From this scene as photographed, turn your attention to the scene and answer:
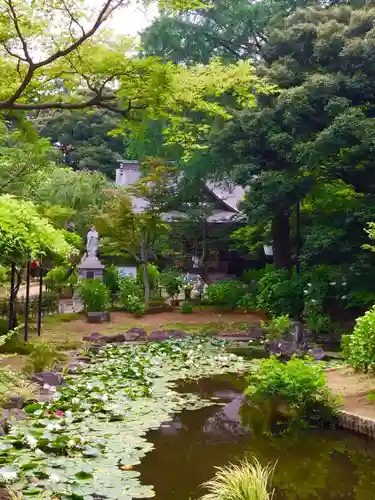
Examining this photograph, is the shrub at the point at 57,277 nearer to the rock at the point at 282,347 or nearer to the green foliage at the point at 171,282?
the green foliage at the point at 171,282

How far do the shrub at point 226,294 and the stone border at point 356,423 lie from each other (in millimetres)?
15650

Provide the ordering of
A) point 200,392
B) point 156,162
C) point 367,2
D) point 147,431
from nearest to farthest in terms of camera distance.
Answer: point 147,431 < point 200,392 < point 367,2 < point 156,162

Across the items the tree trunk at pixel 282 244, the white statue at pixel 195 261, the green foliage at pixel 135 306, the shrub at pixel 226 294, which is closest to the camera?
the green foliage at pixel 135 306

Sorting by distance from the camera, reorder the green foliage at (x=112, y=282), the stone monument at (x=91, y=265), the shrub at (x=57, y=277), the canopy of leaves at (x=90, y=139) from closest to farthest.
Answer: the shrub at (x=57, y=277) → the green foliage at (x=112, y=282) → the stone monument at (x=91, y=265) → the canopy of leaves at (x=90, y=139)

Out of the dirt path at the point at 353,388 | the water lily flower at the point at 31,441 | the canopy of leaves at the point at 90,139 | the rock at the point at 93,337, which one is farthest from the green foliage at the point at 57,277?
the water lily flower at the point at 31,441

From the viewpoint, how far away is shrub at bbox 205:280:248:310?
25.0 meters

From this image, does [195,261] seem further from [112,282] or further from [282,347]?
[282,347]

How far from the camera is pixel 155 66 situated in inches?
373

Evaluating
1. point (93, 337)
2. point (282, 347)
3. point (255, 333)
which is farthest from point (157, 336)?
point (282, 347)

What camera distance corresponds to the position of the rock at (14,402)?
8801mm

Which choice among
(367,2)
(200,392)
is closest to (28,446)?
(200,392)

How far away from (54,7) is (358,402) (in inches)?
311

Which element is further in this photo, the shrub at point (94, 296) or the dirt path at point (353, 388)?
the shrub at point (94, 296)

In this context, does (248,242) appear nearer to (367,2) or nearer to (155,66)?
(367,2)
